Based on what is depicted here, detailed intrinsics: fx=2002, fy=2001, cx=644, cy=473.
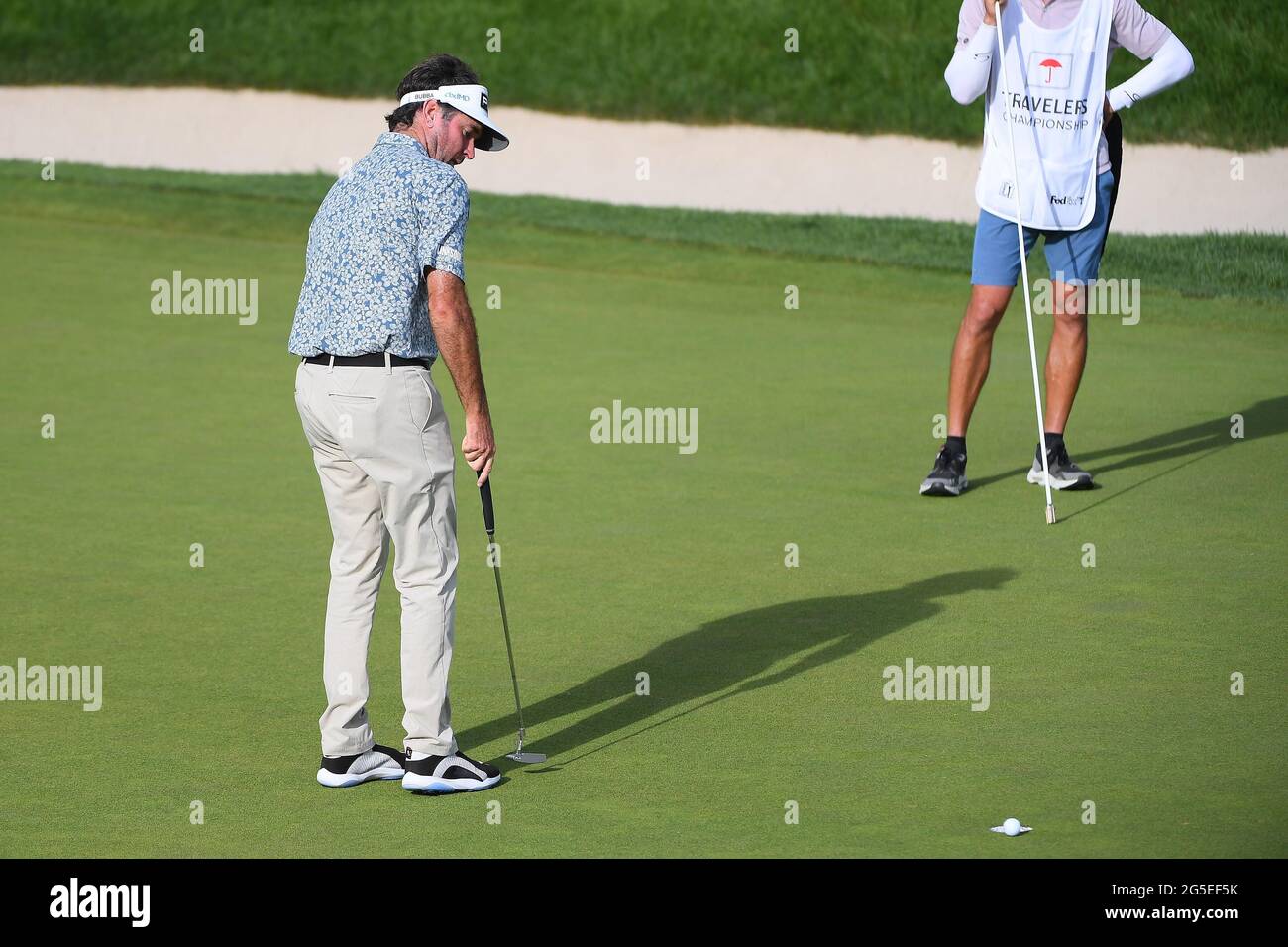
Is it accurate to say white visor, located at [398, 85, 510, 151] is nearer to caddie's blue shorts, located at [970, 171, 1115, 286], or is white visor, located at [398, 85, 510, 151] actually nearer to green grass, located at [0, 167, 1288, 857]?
green grass, located at [0, 167, 1288, 857]

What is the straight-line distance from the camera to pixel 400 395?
486 cm

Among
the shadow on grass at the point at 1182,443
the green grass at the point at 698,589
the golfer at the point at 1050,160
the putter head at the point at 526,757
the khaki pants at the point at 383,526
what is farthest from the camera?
the shadow on grass at the point at 1182,443

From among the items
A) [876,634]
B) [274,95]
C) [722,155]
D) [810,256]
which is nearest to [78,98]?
[274,95]

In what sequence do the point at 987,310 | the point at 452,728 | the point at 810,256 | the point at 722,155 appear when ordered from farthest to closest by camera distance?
the point at 722,155, the point at 810,256, the point at 987,310, the point at 452,728

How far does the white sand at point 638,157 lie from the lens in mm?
19016

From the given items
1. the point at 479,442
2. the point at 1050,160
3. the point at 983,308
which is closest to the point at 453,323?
the point at 479,442

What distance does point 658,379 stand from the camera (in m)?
10.1

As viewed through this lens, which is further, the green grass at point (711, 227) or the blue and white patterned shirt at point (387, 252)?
the green grass at point (711, 227)

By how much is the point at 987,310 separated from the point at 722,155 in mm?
13286

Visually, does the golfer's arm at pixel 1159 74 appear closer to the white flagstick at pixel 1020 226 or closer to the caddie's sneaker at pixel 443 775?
the white flagstick at pixel 1020 226

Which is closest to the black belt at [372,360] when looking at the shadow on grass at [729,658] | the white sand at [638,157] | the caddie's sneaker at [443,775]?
the caddie's sneaker at [443,775]

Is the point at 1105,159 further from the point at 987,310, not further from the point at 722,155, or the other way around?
the point at 722,155

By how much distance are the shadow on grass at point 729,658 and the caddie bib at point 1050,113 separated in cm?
202

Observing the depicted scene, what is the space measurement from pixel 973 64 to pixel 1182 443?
2.14 metres
